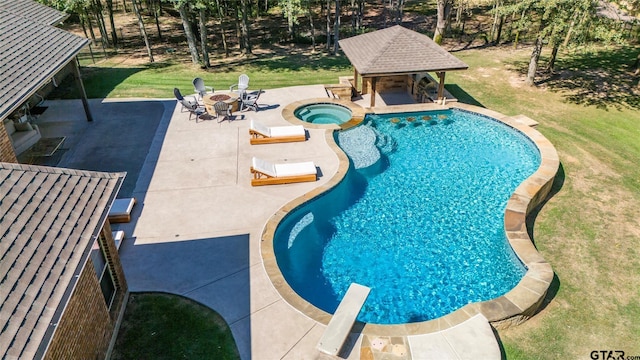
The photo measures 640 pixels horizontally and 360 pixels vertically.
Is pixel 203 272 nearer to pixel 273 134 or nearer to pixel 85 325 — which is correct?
pixel 85 325

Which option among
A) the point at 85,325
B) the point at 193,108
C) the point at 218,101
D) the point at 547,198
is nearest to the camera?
the point at 85,325

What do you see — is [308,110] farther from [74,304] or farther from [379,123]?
[74,304]

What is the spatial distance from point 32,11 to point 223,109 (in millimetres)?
10193

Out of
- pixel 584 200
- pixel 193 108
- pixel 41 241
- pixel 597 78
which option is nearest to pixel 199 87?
pixel 193 108

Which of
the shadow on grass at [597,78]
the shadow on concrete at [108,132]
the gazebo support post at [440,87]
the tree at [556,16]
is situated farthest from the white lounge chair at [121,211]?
the shadow on grass at [597,78]

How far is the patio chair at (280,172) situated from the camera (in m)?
15.1

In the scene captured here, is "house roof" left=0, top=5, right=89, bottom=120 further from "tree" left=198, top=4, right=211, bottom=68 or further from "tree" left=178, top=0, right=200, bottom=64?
"tree" left=198, top=4, right=211, bottom=68

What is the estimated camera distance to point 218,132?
18984mm

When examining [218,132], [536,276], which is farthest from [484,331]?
[218,132]

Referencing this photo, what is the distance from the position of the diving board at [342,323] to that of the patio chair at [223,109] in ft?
40.9

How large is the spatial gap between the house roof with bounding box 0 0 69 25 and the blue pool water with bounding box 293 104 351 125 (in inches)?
496

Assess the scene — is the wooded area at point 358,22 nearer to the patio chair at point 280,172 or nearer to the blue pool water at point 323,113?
the blue pool water at point 323,113

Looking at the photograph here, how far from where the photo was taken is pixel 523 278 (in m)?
11.4

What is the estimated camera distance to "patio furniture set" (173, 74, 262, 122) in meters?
20.0
